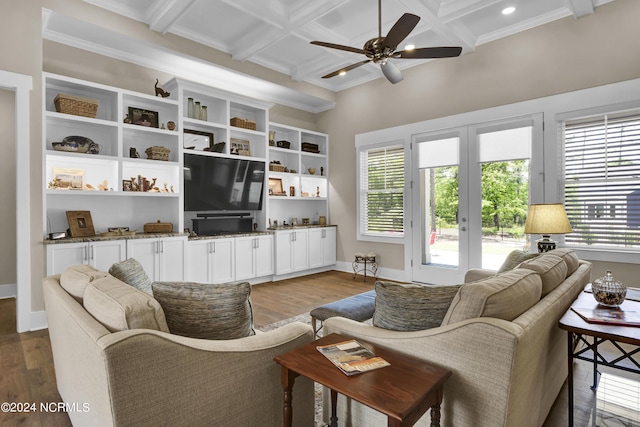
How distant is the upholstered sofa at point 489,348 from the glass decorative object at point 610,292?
0.91 ft

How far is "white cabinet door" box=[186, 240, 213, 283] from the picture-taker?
187 inches

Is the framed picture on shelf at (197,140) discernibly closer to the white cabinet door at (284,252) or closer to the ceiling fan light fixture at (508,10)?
the white cabinet door at (284,252)

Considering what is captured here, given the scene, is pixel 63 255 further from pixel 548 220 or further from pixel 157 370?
pixel 548 220

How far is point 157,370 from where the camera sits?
123 centimetres

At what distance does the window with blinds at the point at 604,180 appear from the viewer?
3830mm

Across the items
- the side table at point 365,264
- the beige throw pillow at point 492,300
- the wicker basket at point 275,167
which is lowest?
the side table at point 365,264

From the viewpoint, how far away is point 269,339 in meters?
1.58

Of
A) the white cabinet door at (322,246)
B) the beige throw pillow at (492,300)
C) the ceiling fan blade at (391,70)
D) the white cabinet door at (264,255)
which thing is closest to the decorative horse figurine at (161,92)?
the white cabinet door at (264,255)

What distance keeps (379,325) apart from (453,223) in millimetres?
3919

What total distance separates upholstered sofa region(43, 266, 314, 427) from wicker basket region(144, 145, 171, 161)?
321 centimetres

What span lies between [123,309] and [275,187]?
507cm

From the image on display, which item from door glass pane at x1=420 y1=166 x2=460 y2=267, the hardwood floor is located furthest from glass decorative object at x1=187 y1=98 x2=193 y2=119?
door glass pane at x1=420 y1=166 x2=460 y2=267

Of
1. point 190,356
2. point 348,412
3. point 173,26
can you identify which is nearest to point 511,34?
point 173,26

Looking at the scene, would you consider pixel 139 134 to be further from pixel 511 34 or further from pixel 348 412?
pixel 511 34
